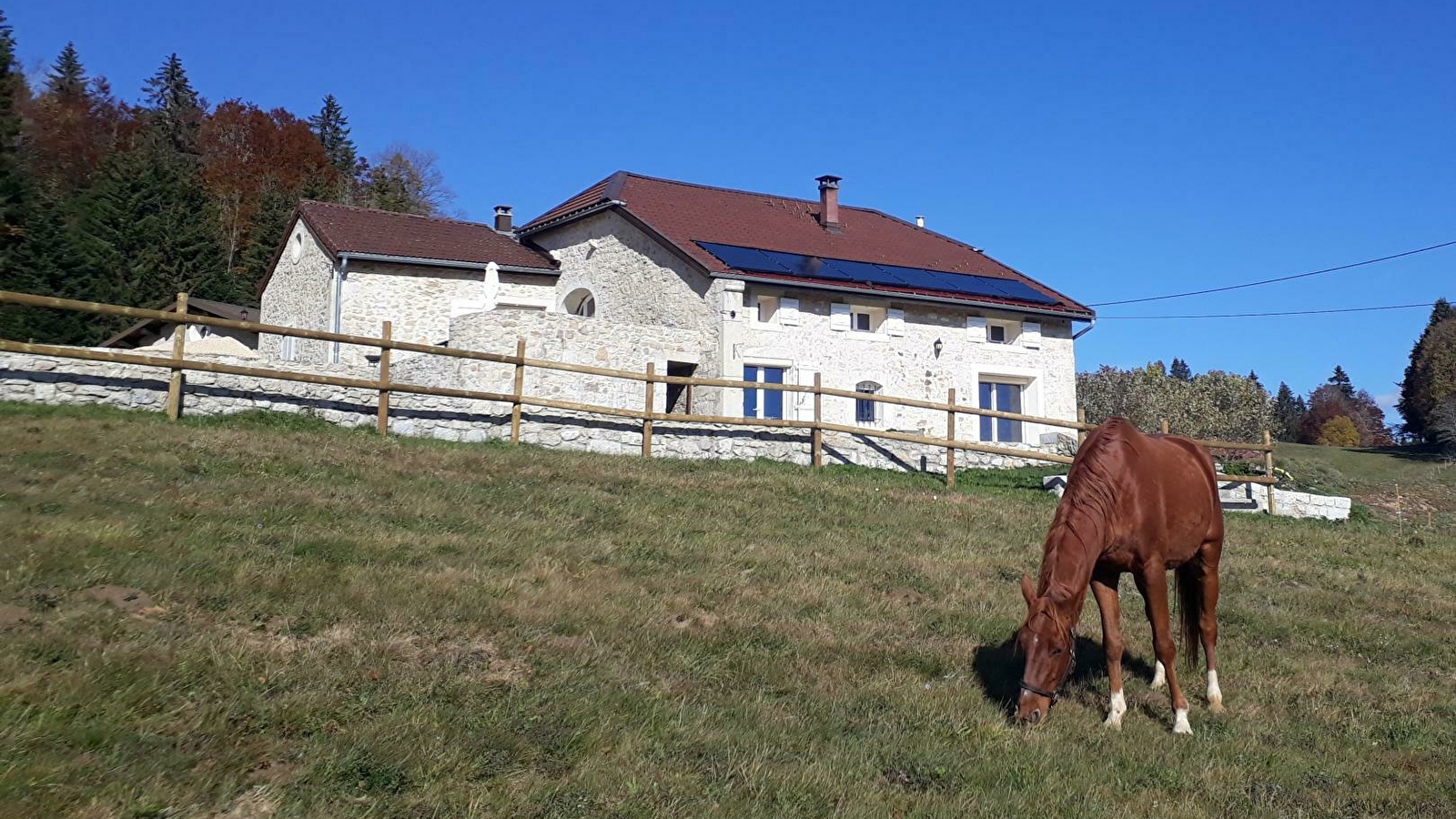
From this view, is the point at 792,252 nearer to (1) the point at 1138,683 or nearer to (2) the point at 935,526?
(2) the point at 935,526

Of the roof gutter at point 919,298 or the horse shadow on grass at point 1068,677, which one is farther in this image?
the roof gutter at point 919,298

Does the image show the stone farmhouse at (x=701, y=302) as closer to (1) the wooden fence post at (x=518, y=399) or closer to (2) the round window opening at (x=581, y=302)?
(2) the round window opening at (x=581, y=302)

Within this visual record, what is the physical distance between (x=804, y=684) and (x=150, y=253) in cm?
3238

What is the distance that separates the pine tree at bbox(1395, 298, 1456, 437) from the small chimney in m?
40.5

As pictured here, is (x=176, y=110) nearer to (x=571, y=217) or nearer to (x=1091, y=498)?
(x=571, y=217)

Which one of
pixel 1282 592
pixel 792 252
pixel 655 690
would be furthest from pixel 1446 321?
pixel 655 690

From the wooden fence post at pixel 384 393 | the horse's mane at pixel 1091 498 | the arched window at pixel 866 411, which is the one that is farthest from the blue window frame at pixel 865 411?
the horse's mane at pixel 1091 498

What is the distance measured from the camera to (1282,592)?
11789 mm

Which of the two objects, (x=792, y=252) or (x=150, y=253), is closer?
(x=792, y=252)

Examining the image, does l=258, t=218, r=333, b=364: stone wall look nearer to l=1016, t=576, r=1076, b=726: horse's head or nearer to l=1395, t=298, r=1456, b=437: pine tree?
l=1016, t=576, r=1076, b=726: horse's head

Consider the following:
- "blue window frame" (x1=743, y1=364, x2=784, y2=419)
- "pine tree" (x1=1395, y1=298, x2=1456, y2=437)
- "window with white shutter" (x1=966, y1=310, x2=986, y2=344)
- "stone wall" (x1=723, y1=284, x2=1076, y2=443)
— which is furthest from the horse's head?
"pine tree" (x1=1395, y1=298, x2=1456, y2=437)

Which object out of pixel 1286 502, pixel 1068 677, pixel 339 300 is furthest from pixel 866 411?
pixel 1068 677

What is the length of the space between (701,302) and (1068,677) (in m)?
16.3

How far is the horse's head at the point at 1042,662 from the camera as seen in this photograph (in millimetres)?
6695
